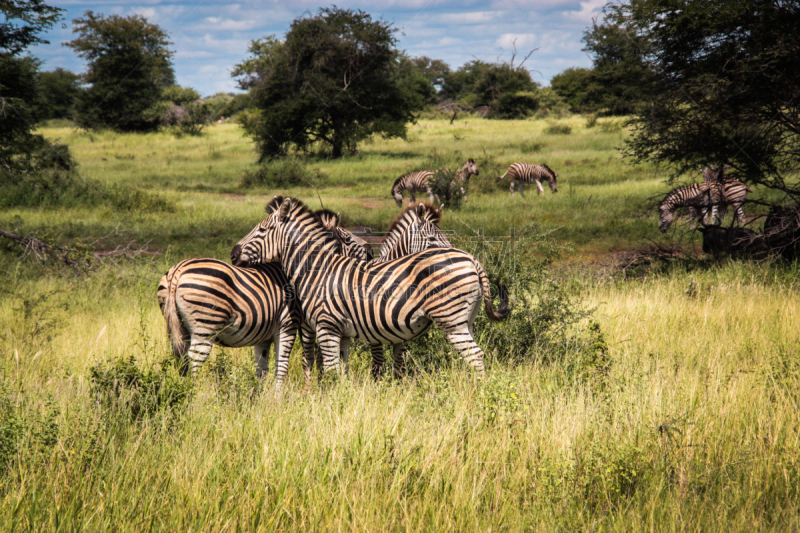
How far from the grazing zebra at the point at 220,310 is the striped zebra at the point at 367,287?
24 cm

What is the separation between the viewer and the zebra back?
6273 millimetres

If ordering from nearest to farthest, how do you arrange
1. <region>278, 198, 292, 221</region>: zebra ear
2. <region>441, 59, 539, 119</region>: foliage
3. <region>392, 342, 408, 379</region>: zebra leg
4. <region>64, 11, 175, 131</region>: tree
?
<region>278, 198, 292, 221</region>: zebra ear
<region>392, 342, 408, 379</region>: zebra leg
<region>64, 11, 175, 131</region>: tree
<region>441, 59, 539, 119</region>: foliage

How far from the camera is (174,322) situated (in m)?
4.54

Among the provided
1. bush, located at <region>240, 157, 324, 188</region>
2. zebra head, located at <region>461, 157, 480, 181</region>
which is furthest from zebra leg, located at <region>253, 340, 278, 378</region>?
bush, located at <region>240, 157, 324, 188</region>

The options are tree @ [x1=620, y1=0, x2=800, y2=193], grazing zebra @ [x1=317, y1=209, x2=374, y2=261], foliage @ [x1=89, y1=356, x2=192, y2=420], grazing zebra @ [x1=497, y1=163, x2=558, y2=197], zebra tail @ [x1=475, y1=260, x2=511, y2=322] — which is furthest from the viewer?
grazing zebra @ [x1=497, y1=163, x2=558, y2=197]

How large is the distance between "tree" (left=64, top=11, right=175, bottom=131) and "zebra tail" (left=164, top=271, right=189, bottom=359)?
42.1 m

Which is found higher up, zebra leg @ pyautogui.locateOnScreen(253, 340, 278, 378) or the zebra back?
the zebra back

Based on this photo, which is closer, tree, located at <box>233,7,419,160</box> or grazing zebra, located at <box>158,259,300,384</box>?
grazing zebra, located at <box>158,259,300,384</box>

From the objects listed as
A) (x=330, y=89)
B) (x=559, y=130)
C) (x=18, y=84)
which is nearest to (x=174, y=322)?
(x=18, y=84)

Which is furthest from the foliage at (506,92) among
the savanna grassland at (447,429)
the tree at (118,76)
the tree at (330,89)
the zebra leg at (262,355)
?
the zebra leg at (262,355)

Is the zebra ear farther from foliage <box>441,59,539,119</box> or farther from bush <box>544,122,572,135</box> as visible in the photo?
foliage <box>441,59,539,119</box>

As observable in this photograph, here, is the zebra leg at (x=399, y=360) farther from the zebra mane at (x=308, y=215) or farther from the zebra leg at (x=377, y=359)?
the zebra mane at (x=308, y=215)

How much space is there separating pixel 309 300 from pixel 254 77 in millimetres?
60020

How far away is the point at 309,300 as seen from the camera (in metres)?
4.89
